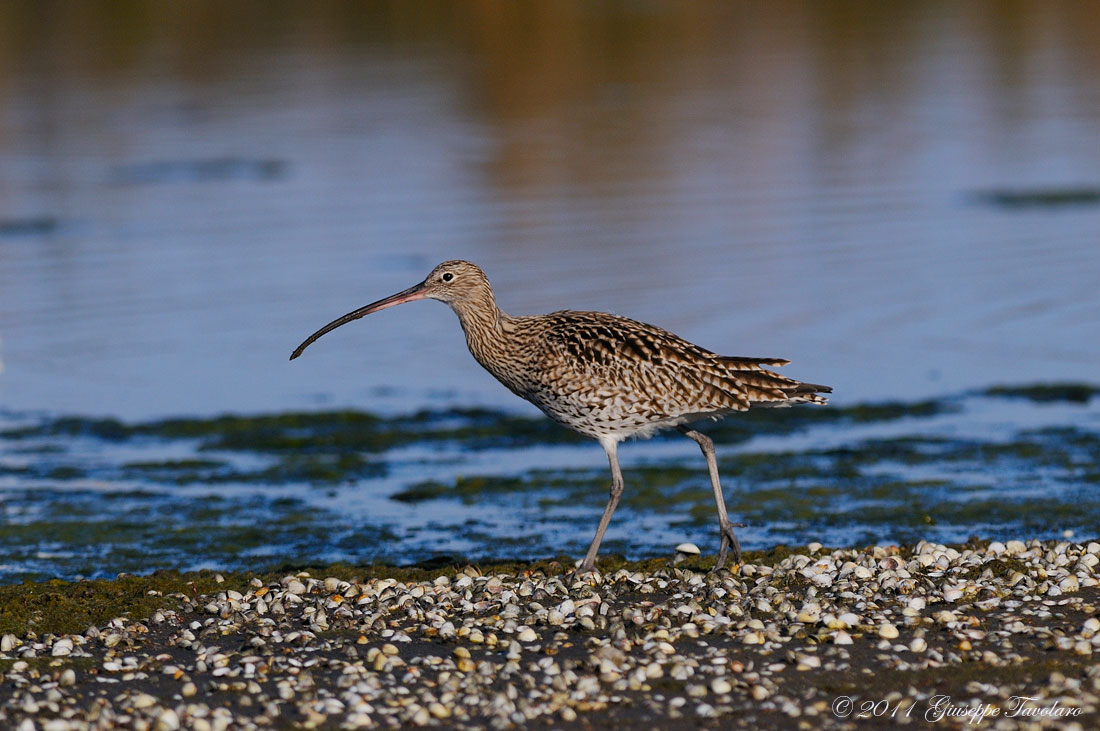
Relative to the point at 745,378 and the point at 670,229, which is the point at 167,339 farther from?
the point at 745,378

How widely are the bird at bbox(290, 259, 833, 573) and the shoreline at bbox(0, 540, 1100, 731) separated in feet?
2.59

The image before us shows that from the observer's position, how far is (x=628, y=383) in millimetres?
10039

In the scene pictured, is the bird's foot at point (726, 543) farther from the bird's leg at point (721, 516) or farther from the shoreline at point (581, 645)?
the shoreline at point (581, 645)

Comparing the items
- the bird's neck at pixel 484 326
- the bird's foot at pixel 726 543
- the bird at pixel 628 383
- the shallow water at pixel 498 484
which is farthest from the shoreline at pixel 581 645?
the shallow water at pixel 498 484

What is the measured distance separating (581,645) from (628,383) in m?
2.04

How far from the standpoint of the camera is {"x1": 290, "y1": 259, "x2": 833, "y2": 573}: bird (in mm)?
10055

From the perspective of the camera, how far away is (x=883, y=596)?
29.7 ft

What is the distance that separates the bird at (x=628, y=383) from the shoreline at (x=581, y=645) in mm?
788

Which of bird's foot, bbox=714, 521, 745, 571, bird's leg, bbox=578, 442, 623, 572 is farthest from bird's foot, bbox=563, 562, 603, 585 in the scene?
bird's foot, bbox=714, 521, 745, 571

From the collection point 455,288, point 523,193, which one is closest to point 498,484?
point 455,288

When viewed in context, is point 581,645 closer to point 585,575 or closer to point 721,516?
point 585,575

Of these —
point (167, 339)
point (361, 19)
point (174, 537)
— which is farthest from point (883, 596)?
point (361, 19)

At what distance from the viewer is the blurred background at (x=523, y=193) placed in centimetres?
1744

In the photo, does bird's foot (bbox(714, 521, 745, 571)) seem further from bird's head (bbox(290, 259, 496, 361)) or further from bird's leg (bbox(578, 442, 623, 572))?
bird's head (bbox(290, 259, 496, 361))
